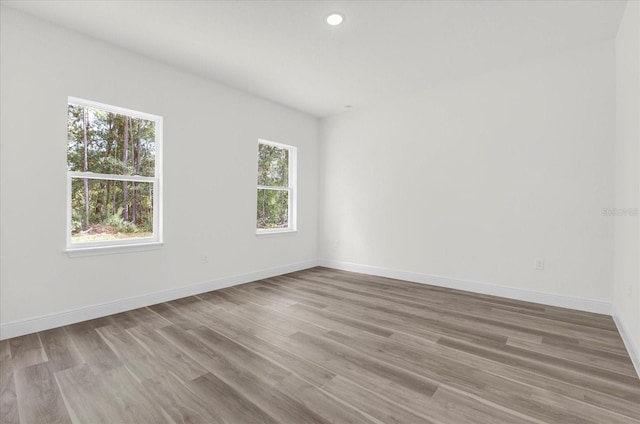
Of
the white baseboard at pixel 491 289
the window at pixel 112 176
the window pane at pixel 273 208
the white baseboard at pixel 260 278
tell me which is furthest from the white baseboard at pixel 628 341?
the window at pixel 112 176

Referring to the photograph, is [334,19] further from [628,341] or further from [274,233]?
[628,341]

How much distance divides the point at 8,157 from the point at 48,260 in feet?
3.07

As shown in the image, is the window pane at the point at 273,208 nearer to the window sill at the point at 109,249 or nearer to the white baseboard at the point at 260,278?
the white baseboard at the point at 260,278

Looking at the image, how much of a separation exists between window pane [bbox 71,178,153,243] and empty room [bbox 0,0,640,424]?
2cm

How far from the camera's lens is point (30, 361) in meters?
2.17

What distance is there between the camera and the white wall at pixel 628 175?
7.30 ft

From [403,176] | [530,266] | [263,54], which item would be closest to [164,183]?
[263,54]

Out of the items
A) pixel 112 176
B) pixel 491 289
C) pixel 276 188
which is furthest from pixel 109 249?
pixel 491 289

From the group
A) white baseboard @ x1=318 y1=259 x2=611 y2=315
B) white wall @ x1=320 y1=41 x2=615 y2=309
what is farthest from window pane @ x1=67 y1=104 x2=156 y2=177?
white baseboard @ x1=318 y1=259 x2=611 y2=315

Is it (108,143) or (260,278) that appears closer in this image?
(108,143)

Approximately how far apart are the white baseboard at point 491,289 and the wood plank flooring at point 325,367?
0.13 m

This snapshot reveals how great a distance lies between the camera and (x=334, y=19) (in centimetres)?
274

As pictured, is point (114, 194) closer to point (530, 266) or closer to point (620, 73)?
point (530, 266)

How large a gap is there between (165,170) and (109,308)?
1.58m
